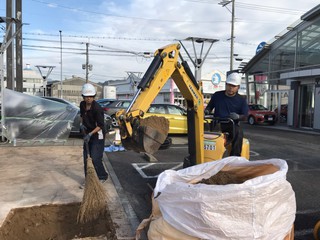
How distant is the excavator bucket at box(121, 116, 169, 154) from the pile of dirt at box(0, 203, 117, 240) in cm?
105

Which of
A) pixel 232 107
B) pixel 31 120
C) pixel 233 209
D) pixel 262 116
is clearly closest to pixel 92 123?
pixel 232 107

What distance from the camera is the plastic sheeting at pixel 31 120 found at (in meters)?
11.2

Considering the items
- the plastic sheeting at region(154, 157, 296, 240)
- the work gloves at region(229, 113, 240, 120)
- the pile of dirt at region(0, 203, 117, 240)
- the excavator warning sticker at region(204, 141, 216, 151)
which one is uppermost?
the work gloves at region(229, 113, 240, 120)

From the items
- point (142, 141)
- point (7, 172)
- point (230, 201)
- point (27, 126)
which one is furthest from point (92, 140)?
point (27, 126)

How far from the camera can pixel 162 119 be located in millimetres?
4719

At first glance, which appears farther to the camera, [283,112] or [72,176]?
[283,112]

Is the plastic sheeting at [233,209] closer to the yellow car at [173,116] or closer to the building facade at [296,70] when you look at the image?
the yellow car at [173,116]

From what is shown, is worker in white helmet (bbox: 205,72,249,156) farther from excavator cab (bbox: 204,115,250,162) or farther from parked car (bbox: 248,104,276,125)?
parked car (bbox: 248,104,276,125)

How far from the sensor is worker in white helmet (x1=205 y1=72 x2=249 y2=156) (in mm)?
4973

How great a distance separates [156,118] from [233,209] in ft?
7.37

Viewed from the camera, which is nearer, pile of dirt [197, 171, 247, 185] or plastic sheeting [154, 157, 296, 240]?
plastic sheeting [154, 157, 296, 240]

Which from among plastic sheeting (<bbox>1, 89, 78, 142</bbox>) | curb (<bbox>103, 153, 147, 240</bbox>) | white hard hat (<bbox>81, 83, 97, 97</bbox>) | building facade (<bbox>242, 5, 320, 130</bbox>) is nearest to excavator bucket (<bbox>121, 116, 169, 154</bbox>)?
curb (<bbox>103, 153, 147, 240</bbox>)

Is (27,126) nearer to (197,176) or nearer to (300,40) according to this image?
(197,176)

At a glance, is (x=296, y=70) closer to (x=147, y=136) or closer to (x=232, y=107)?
(x=232, y=107)
